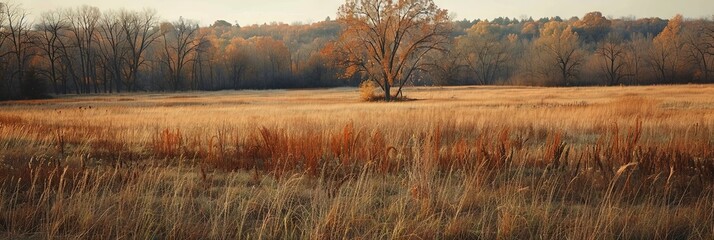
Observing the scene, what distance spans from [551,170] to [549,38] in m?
82.9

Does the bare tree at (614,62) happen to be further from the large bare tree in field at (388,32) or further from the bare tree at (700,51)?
the large bare tree in field at (388,32)

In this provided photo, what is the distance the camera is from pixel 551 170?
6168 mm

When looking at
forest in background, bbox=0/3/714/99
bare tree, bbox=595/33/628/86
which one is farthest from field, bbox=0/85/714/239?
bare tree, bbox=595/33/628/86

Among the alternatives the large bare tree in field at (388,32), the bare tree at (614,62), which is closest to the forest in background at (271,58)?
the bare tree at (614,62)

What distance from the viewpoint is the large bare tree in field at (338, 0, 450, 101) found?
3409 centimetres

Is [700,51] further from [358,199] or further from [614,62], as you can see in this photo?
[358,199]

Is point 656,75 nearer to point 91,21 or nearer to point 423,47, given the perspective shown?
point 423,47

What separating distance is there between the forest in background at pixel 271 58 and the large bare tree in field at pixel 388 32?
20.6 m

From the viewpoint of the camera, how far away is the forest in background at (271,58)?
212 ft

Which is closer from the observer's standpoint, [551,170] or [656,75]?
[551,170]

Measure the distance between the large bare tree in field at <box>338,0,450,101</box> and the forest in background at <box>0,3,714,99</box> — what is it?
2063cm

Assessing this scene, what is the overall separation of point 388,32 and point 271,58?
187ft

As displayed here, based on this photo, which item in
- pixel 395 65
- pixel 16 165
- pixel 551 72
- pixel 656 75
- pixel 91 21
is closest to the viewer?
pixel 16 165

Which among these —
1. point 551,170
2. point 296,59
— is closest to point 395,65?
point 551,170
